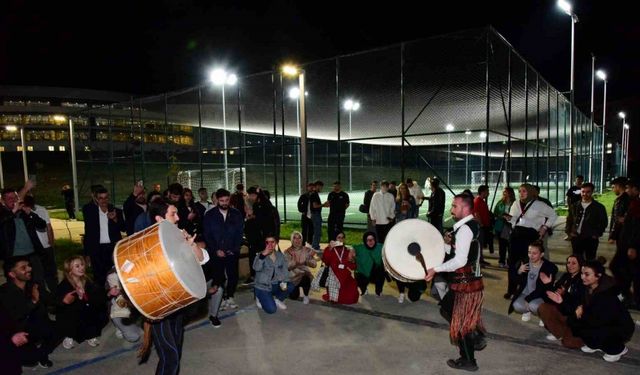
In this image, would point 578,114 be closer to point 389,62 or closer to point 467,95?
point 467,95

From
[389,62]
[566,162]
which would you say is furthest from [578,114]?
[389,62]

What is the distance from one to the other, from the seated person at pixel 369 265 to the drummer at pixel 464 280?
101 inches

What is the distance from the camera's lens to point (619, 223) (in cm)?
641

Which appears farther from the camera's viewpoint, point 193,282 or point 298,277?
point 298,277

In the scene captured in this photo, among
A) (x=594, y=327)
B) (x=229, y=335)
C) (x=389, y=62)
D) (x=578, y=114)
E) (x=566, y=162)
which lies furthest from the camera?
(x=578, y=114)

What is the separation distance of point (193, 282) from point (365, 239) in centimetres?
378

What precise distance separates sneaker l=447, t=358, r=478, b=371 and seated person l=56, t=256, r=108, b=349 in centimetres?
410

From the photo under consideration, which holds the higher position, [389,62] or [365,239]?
[389,62]

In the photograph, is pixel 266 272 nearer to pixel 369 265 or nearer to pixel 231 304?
pixel 231 304

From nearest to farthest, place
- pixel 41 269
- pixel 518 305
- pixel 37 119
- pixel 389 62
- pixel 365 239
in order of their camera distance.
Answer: pixel 518 305, pixel 41 269, pixel 365 239, pixel 389 62, pixel 37 119

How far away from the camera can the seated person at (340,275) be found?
244 inches

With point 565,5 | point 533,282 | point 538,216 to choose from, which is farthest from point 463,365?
point 565,5

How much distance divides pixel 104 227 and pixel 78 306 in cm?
175

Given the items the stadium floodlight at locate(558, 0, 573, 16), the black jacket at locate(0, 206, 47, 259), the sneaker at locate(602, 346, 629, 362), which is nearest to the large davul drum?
the sneaker at locate(602, 346, 629, 362)
